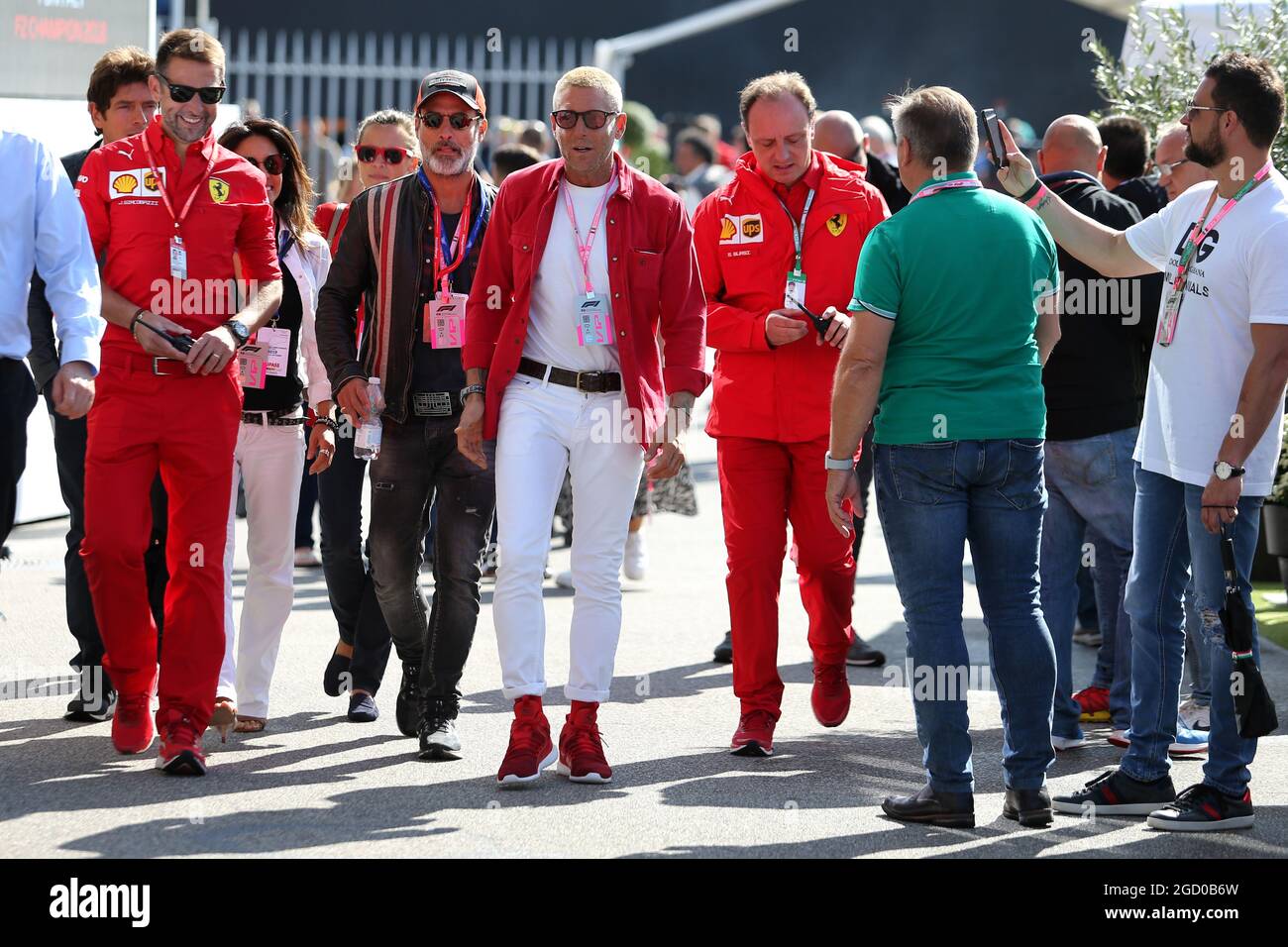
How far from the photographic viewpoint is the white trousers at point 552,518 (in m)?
5.90

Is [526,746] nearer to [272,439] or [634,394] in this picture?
[634,394]

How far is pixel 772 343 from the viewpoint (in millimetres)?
6492

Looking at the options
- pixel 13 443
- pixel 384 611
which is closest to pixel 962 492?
pixel 384 611

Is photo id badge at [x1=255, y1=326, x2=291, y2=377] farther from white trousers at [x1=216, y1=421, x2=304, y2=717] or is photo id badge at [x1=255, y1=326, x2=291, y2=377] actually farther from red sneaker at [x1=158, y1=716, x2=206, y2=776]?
red sneaker at [x1=158, y1=716, x2=206, y2=776]

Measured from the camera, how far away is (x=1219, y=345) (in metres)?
5.47

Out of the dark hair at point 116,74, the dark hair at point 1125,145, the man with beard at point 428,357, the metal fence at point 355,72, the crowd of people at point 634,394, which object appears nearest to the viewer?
the crowd of people at point 634,394

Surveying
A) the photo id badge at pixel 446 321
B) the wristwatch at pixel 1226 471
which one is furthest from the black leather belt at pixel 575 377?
the wristwatch at pixel 1226 471

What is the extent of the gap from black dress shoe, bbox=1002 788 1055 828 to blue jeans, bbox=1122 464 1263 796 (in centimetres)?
41

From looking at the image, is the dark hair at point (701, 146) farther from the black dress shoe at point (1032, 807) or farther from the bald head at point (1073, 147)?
the black dress shoe at point (1032, 807)

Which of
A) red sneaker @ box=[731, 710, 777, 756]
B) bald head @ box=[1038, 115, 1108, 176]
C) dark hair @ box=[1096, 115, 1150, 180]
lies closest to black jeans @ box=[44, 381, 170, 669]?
red sneaker @ box=[731, 710, 777, 756]

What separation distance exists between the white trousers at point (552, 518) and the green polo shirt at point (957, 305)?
1.05 m
